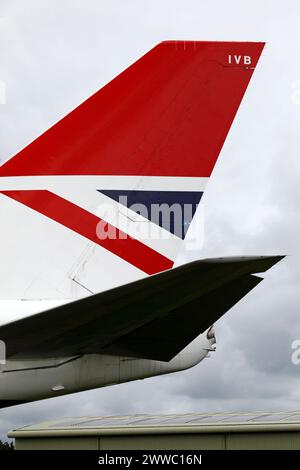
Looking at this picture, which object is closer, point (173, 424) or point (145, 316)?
point (145, 316)

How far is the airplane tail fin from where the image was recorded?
882 cm

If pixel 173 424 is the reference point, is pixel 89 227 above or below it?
above

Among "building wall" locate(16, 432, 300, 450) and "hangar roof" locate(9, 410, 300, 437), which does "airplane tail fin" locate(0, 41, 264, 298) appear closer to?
"building wall" locate(16, 432, 300, 450)

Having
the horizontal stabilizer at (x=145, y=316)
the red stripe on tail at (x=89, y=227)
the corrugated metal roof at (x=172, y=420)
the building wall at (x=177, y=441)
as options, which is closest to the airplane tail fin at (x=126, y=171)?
the red stripe on tail at (x=89, y=227)


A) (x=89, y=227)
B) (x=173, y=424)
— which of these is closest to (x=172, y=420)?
(x=173, y=424)

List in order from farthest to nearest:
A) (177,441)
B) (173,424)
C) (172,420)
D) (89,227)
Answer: (172,420) → (173,424) → (177,441) → (89,227)

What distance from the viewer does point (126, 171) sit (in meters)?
9.23

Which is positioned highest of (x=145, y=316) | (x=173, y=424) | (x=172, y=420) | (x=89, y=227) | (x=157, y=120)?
(x=157, y=120)

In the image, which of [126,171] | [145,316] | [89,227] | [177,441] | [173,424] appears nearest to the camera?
[145,316]

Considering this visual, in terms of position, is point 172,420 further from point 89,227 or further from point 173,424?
point 89,227

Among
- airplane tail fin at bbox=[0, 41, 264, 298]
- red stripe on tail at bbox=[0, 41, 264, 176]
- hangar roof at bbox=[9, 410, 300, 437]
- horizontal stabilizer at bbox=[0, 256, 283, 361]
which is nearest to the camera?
horizontal stabilizer at bbox=[0, 256, 283, 361]

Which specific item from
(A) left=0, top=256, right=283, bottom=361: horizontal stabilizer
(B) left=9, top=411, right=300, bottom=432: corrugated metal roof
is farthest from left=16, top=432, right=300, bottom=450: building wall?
(A) left=0, top=256, right=283, bottom=361: horizontal stabilizer

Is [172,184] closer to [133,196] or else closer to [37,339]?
[133,196]
